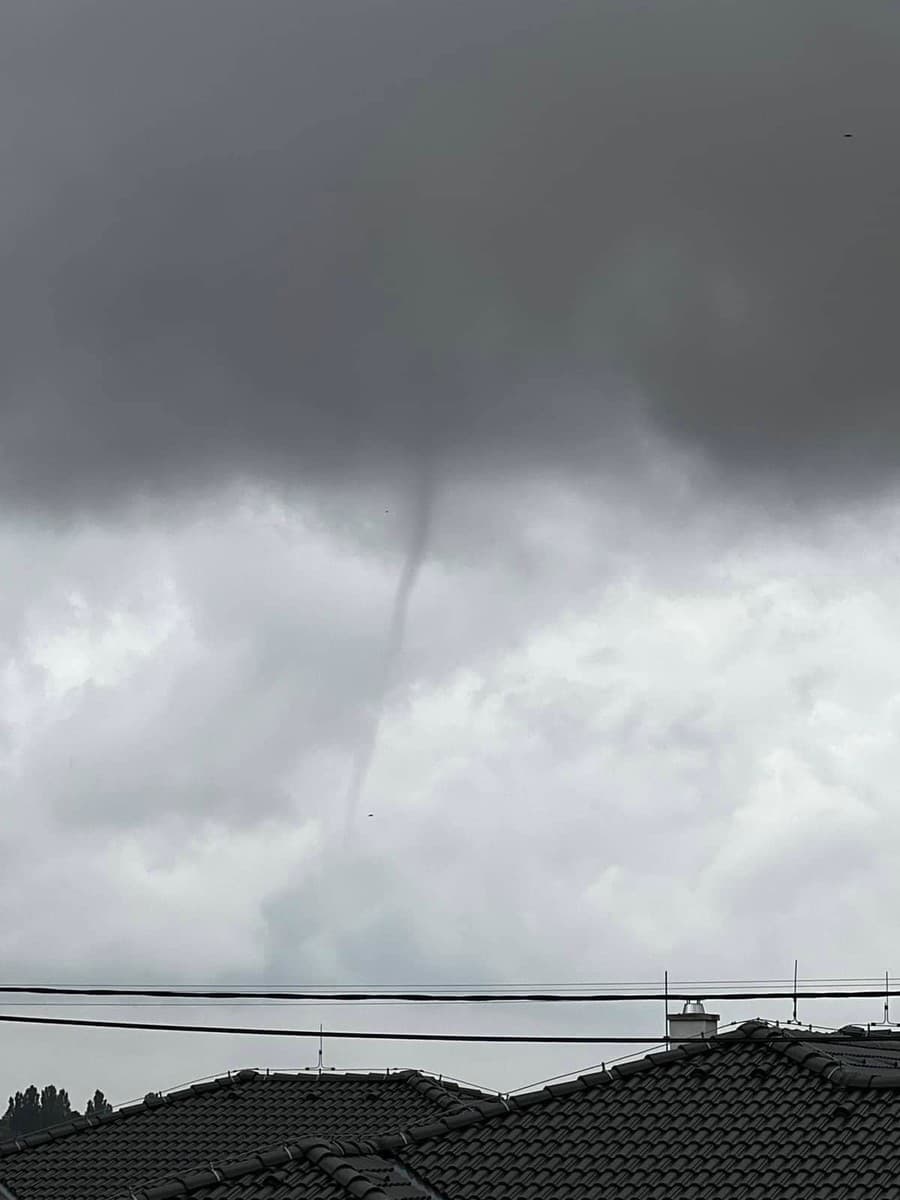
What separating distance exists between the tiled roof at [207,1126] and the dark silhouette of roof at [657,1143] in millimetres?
5788

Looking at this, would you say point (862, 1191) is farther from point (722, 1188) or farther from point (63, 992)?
point (63, 992)

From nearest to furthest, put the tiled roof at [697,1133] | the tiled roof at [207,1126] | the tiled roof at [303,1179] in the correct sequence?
1. the tiled roof at [697,1133]
2. the tiled roof at [303,1179]
3. the tiled roof at [207,1126]

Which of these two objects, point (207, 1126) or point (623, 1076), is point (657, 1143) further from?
point (207, 1126)

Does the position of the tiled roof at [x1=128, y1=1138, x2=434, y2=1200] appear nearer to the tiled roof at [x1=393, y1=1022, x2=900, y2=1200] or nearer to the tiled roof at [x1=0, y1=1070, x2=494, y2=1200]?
the tiled roof at [x1=393, y1=1022, x2=900, y2=1200]

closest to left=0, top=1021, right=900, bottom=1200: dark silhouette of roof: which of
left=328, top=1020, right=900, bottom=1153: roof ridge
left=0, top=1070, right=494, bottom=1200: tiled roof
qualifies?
left=328, top=1020, right=900, bottom=1153: roof ridge

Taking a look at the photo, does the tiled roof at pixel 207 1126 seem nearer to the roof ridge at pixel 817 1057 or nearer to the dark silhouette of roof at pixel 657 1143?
the dark silhouette of roof at pixel 657 1143

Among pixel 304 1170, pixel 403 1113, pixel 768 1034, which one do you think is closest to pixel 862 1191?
pixel 768 1034

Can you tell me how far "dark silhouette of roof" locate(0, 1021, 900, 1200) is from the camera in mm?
25062

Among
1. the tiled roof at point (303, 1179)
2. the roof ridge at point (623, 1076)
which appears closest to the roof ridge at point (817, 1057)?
the roof ridge at point (623, 1076)

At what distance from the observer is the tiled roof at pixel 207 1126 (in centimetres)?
3503

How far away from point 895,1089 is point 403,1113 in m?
13.0

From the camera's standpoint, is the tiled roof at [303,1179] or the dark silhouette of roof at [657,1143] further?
the tiled roof at [303,1179]

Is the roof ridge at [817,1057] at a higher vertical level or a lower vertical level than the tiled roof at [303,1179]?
higher

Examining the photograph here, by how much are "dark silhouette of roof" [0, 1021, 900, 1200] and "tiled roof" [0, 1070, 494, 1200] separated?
579 cm
